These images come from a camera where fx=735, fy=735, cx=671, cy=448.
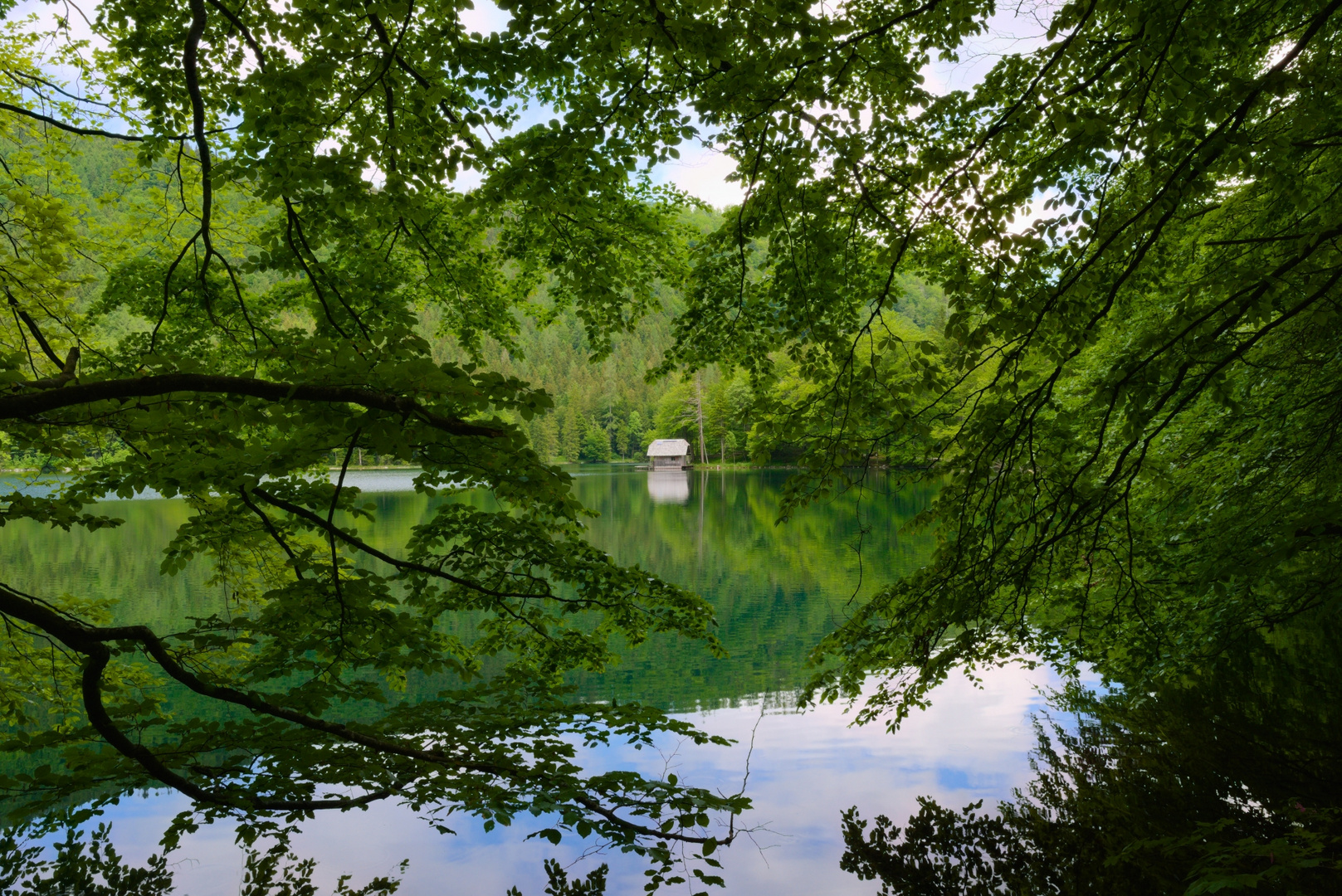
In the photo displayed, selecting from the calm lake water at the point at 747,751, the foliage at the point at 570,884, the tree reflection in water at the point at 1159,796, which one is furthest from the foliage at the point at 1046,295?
the foliage at the point at 570,884

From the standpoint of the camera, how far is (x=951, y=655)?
375cm

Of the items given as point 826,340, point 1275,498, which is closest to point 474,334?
point 826,340

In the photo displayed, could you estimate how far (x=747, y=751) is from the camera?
26.1ft

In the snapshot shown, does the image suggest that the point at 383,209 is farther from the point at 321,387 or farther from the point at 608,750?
the point at 608,750

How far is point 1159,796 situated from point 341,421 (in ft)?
21.3

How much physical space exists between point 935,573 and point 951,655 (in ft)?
1.38

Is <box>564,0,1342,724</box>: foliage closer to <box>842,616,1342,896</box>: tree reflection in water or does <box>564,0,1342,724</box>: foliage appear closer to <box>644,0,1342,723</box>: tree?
<box>644,0,1342,723</box>: tree

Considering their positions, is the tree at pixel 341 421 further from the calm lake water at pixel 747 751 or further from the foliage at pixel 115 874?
the calm lake water at pixel 747 751

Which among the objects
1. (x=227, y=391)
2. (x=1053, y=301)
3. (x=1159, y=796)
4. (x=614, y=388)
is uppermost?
(x=614, y=388)

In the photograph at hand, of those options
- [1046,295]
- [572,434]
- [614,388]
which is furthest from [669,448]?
[1046,295]

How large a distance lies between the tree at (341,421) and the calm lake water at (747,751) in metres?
0.88

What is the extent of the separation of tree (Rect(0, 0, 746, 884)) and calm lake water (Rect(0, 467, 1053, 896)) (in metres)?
0.88

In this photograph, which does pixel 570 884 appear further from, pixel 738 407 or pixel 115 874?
pixel 738 407

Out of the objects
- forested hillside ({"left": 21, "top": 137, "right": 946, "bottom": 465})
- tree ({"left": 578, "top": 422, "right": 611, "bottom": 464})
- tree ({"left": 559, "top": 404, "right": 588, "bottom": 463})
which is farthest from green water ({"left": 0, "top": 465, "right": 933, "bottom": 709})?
tree ({"left": 578, "top": 422, "right": 611, "bottom": 464})
